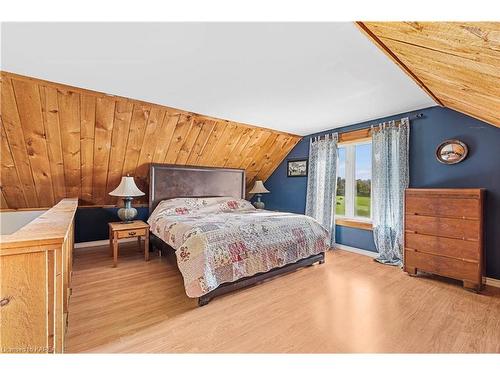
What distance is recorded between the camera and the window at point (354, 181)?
387cm

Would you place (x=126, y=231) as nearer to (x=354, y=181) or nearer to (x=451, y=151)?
(x=354, y=181)

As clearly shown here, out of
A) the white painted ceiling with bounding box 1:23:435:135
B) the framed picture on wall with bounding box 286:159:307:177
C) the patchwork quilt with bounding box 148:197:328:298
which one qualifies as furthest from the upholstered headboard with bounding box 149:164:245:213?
the white painted ceiling with bounding box 1:23:435:135

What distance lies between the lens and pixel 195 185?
168 inches

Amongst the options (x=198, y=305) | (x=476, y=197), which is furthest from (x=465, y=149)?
(x=198, y=305)

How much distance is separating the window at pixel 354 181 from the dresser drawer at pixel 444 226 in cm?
99

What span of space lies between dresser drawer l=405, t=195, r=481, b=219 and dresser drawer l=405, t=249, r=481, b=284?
0.49 meters

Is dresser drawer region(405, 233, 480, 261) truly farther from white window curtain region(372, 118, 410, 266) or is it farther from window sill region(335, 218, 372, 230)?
window sill region(335, 218, 372, 230)

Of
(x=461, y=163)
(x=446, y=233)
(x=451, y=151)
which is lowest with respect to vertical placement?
(x=446, y=233)

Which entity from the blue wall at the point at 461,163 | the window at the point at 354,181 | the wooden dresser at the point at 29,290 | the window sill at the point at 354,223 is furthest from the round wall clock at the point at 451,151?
the wooden dresser at the point at 29,290

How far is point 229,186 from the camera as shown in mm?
4703

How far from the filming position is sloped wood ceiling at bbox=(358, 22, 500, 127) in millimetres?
1174

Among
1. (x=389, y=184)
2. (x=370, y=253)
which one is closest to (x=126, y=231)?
(x=370, y=253)

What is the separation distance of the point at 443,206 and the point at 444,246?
0.44 meters
